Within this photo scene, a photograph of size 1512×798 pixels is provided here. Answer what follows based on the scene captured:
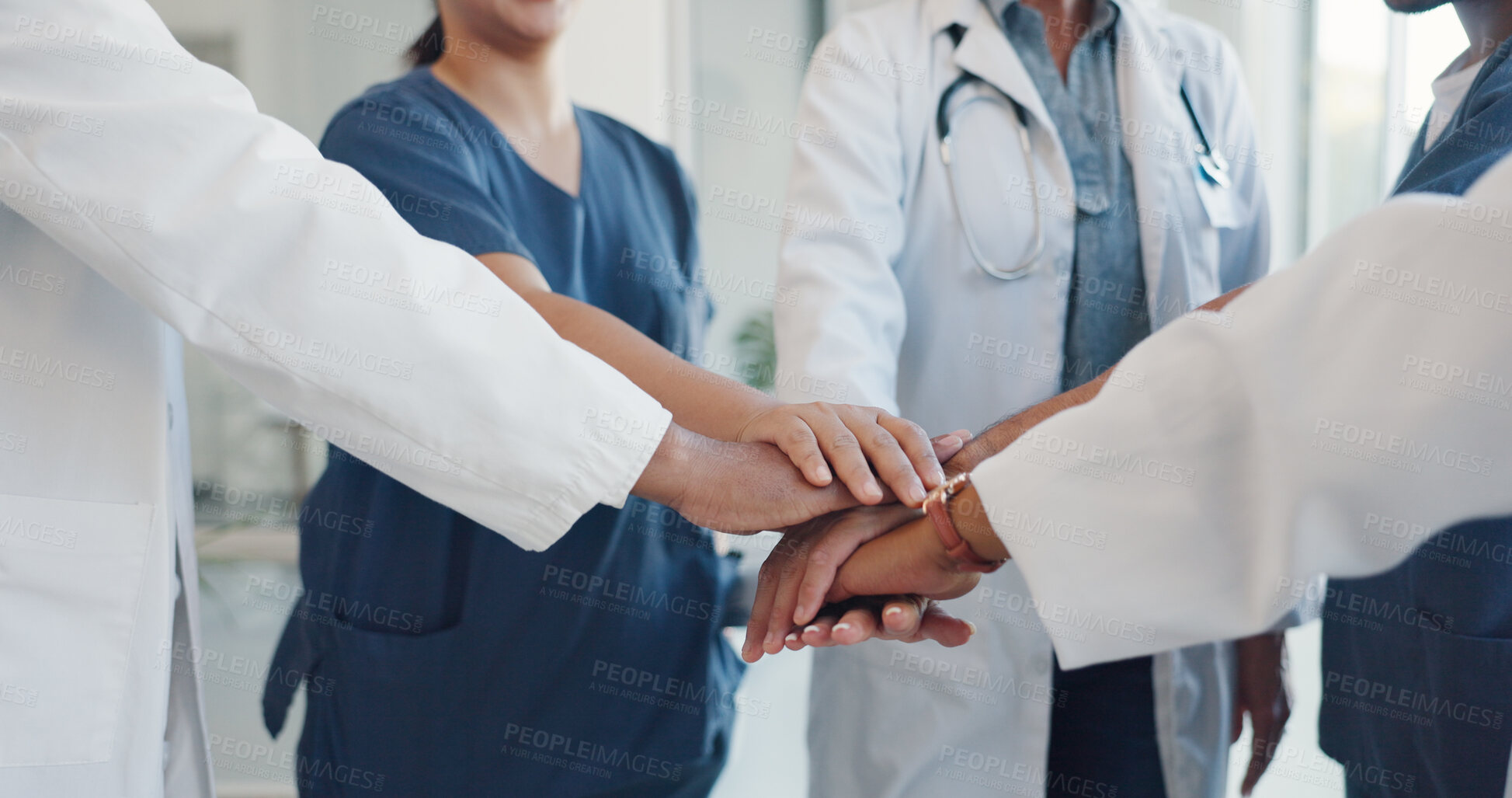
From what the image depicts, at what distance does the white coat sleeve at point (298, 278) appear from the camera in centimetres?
64

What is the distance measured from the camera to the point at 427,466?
731mm

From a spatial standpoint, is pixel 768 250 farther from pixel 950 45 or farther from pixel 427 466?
pixel 427 466

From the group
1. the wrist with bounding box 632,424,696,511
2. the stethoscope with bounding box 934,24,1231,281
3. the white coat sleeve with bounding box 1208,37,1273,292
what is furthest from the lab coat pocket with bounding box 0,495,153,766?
the white coat sleeve with bounding box 1208,37,1273,292

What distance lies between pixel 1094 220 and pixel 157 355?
3.22 ft

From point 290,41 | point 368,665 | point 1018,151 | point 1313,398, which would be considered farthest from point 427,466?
point 290,41

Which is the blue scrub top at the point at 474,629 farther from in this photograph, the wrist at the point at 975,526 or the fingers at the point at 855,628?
the wrist at the point at 975,526

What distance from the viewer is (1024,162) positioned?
44.7 inches

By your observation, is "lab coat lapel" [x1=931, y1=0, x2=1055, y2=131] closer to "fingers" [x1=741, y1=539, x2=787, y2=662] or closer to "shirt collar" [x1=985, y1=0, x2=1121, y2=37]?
"shirt collar" [x1=985, y1=0, x2=1121, y2=37]

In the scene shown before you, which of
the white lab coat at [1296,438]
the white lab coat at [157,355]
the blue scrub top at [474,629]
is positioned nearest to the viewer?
the white lab coat at [1296,438]

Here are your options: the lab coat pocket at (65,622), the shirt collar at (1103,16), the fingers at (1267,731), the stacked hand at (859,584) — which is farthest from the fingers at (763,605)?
the shirt collar at (1103,16)

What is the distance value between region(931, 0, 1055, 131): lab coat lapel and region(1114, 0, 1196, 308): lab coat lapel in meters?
0.12

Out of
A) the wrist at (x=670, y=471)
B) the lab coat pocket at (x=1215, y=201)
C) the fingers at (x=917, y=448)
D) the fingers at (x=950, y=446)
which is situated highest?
the lab coat pocket at (x=1215, y=201)

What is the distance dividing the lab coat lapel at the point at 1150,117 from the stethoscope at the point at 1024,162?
42 mm

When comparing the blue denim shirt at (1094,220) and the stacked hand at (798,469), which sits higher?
the blue denim shirt at (1094,220)
